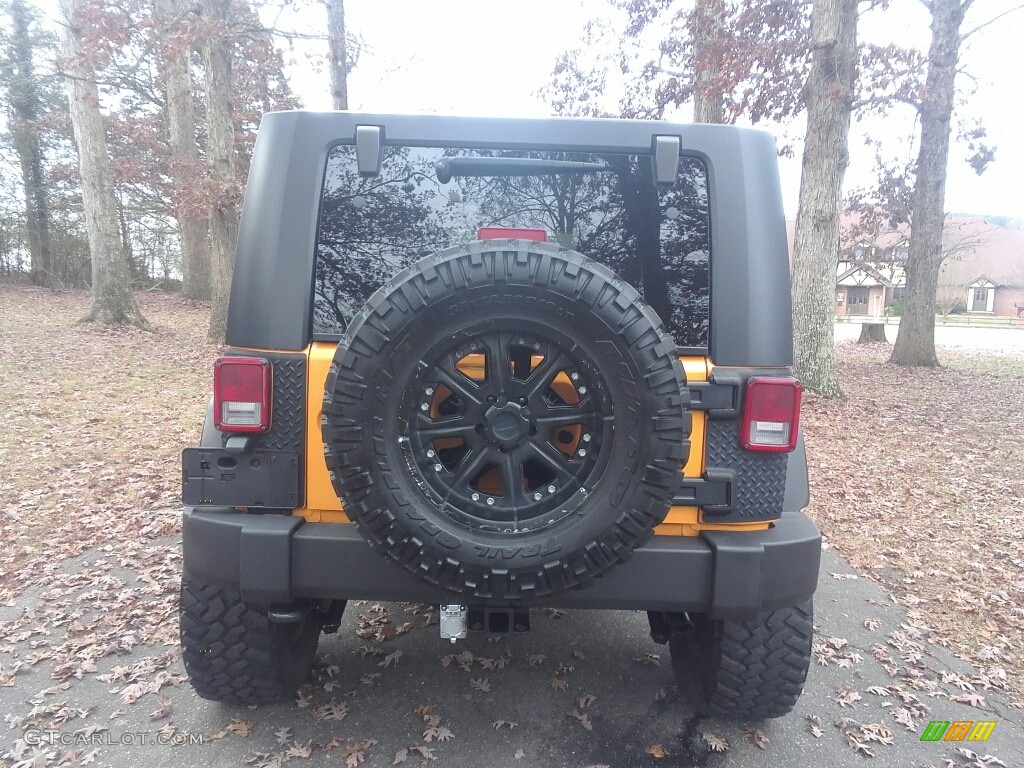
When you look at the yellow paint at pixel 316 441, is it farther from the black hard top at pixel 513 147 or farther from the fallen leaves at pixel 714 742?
the fallen leaves at pixel 714 742

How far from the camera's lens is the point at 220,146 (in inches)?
464

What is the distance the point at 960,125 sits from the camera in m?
16.0

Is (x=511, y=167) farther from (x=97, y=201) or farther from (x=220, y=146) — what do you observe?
(x=97, y=201)

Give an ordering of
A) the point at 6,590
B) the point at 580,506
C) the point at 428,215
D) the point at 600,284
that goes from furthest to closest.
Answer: the point at 6,590, the point at 428,215, the point at 580,506, the point at 600,284

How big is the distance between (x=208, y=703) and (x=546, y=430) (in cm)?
197

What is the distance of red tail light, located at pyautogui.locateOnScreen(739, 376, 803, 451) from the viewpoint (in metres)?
2.19

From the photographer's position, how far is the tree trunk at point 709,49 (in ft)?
35.9

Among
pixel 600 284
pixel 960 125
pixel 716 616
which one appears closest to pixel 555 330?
pixel 600 284

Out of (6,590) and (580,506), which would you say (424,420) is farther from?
(6,590)

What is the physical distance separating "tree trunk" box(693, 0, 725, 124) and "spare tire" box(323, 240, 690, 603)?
33.4ft

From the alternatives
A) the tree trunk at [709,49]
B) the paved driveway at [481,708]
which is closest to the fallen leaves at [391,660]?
the paved driveway at [481,708]

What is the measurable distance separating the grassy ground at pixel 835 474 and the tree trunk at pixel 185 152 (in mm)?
3660

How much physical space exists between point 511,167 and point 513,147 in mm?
69

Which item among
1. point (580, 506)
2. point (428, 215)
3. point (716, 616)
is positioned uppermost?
point (428, 215)
